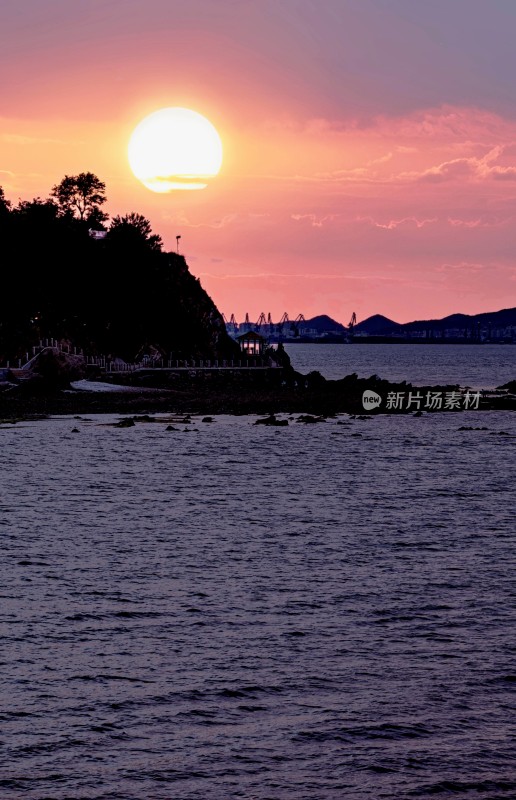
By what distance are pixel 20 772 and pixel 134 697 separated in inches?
116

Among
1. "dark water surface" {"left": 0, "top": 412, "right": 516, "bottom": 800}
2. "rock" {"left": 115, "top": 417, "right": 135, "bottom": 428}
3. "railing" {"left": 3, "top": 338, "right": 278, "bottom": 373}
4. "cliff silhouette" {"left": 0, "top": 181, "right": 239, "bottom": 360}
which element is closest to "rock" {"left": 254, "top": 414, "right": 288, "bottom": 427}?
"rock" {"left": 115, "top": 417, "right": 135, "bottom": 428}

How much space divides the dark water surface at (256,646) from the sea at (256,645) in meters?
A: 0.04

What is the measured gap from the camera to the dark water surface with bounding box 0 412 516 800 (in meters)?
13.3

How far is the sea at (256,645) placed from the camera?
13.3 m

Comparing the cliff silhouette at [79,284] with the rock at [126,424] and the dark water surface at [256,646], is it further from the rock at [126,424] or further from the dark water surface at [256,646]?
the dark water surface at [256,646]

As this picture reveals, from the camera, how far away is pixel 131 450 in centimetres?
6059

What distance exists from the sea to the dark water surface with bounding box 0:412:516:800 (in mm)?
43

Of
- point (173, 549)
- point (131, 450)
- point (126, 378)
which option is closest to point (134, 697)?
point (173, 549)

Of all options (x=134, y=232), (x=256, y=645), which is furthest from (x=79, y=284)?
(x=256, y=645)

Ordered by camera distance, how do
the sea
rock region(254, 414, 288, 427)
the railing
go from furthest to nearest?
the railing → rock region(254, 414, 288, 427) → the sea

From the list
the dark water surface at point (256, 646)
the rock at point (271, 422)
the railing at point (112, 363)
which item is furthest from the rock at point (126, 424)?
the dark water surface at point (256, 646)

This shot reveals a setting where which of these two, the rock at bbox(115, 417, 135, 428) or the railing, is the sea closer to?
the rock at bbox(115, 417, 135, 428)

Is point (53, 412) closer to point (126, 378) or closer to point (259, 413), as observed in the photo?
point (259, 413)

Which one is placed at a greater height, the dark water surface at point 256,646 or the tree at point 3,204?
the tree at point 3,204
